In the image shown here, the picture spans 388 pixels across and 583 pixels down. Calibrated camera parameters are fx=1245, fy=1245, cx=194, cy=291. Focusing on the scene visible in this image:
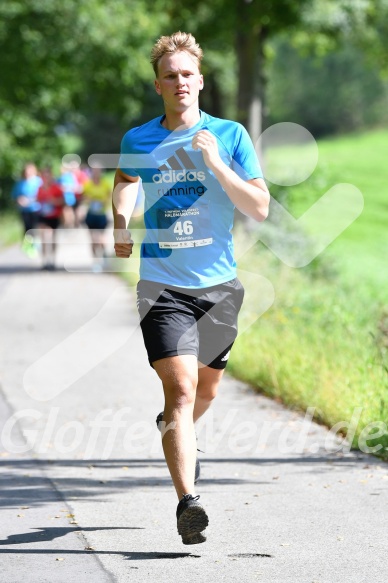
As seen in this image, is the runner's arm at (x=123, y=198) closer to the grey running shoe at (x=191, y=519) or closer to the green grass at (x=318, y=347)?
the grey running shoe at (x=191, y=519)

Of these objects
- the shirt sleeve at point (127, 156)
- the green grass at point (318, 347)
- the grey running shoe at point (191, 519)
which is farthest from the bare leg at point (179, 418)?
the green grass at point (318, 347)

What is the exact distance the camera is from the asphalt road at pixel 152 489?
16.6ft

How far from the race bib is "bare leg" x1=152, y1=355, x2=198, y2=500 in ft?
1.65

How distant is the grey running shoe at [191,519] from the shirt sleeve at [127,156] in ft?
4.96

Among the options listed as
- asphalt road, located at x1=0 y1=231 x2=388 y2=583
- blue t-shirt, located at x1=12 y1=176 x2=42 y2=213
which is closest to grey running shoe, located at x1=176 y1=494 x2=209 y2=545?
asphalt road, located at x1=0 y1=231 x2=388 y2=583

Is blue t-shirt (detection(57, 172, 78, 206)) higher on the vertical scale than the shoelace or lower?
higher

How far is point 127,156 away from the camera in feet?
18.6

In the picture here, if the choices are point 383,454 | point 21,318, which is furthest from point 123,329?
point 383,454

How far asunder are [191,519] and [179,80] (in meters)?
1.90

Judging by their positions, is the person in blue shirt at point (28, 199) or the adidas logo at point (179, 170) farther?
the person in blue shirt at point (28, 199)

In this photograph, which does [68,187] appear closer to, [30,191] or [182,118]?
[30,191]

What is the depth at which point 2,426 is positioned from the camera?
8.38m

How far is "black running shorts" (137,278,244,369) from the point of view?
214 inches

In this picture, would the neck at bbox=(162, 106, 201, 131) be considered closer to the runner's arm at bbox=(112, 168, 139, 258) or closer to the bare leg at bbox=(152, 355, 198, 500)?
the runner's arm at bbox=(112, 168, 139, 258)
